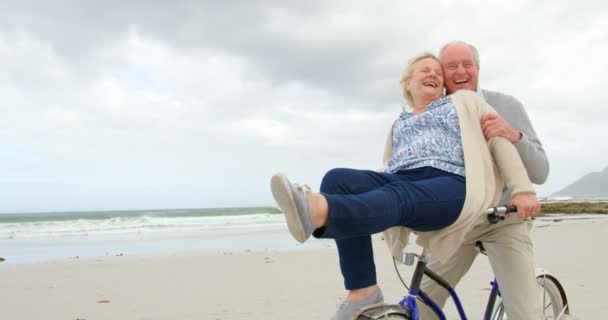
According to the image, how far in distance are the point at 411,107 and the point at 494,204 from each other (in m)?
0.61

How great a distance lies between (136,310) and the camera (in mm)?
4871

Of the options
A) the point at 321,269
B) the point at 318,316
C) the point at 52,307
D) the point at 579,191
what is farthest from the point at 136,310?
the point at 579,191

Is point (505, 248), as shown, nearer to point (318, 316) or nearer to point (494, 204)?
point (494, 204)

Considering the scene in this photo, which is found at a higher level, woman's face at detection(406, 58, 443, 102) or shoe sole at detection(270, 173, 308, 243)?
woman's face at detection(406, 58, 443, 102)

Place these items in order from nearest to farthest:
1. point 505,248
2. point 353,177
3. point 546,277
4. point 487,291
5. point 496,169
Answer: point 353,177 → point 496,169 → point 505,248 → point 546,277 → point 487,291

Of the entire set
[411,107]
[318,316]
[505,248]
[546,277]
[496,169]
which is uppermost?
[411,107]

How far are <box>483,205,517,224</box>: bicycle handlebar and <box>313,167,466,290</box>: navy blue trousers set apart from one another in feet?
0.57

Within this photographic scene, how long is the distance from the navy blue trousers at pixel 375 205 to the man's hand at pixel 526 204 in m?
0.24

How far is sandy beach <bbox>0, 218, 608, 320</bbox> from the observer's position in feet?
15.8

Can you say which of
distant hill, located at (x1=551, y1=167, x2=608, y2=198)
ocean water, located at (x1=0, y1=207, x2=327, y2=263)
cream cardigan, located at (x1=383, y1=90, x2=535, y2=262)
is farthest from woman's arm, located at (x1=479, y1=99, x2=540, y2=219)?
distant hill, located at (x1=551, y1=167, x2=608, y2=198)

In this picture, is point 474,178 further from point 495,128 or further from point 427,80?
point 427,80

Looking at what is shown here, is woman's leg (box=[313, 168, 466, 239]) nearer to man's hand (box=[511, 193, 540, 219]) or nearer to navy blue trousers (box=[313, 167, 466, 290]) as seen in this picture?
navy blue trousers (box=[313, 167, 466, 290])

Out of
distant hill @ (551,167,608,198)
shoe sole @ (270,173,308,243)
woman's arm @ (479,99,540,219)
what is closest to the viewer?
shoe sole @ (270,173,308,243)

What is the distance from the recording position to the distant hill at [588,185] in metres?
118
